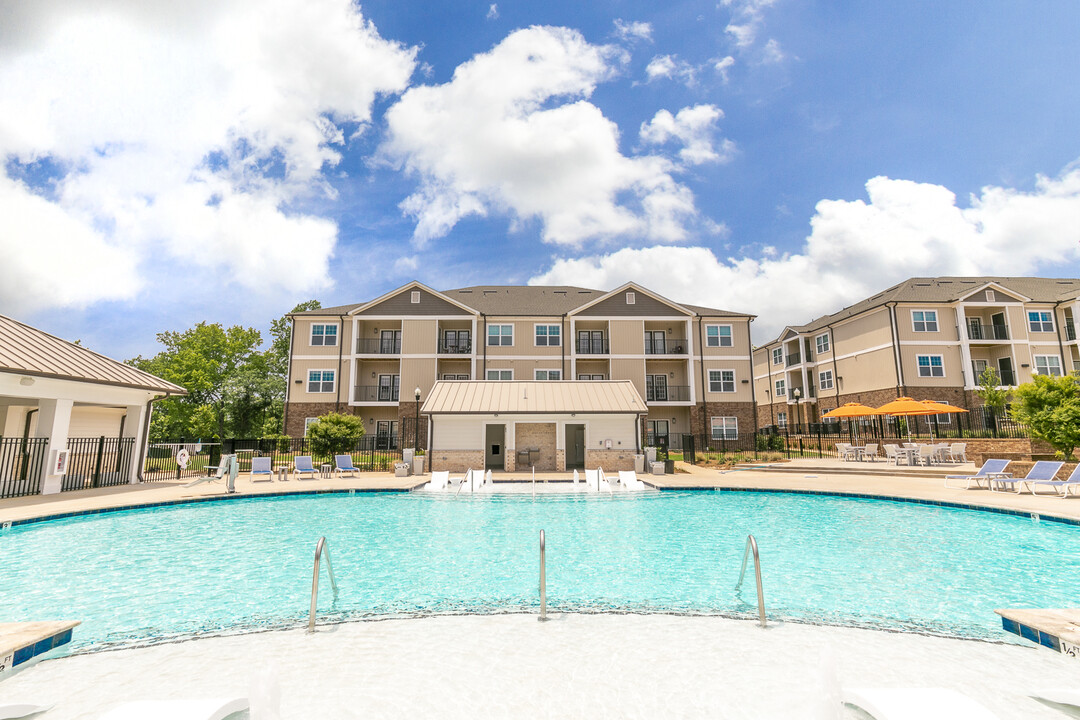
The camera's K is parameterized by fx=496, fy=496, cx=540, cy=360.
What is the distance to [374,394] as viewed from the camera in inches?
1341

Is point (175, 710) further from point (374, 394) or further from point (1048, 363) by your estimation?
point (1048, 363)

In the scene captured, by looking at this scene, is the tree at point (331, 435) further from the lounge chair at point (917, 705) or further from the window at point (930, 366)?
the window at point (930, 366)

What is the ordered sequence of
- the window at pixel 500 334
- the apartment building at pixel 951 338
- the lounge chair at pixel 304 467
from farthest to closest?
the window at pixel 500 334
the apartment building at pixel 951 338
the lounge chair at pixel 304 467

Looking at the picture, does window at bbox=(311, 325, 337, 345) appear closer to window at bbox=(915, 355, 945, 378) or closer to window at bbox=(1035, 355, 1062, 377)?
window at bbox=(915, 355, 945, 378)

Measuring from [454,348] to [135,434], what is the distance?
18.3m

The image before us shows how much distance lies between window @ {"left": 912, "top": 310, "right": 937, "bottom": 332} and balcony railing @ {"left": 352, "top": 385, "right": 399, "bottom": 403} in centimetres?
3498

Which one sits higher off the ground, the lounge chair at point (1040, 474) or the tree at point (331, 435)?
the tree at point (331, 435)

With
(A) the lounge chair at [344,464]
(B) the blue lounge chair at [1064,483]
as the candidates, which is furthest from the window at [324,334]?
(B) the blue lounge chair at [1064,483]

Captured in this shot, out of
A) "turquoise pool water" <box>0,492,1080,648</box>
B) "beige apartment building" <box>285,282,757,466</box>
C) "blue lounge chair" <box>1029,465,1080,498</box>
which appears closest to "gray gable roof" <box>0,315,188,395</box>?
"turquoise pool water" <box>0,492,1080,648</box>

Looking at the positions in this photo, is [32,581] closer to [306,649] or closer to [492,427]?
[306,649]

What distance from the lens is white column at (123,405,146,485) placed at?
19922 millimetres

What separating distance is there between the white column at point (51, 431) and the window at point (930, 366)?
43.6m

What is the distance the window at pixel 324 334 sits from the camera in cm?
3425

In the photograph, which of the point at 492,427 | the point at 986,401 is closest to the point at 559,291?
the point at 492,427
